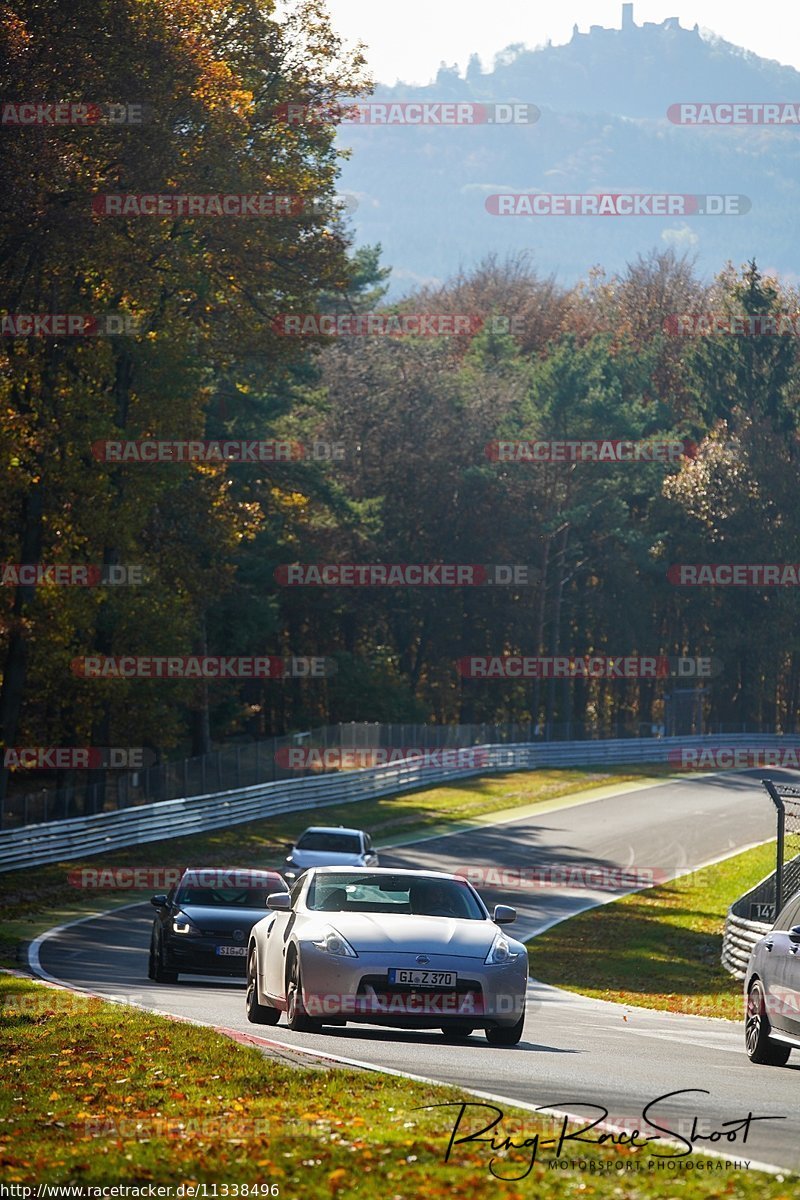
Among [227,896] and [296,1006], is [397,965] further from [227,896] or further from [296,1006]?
[227,896]

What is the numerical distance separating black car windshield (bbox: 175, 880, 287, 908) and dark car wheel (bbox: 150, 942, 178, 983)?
583 mm

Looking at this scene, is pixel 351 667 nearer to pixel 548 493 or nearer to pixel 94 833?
pixel 548 493

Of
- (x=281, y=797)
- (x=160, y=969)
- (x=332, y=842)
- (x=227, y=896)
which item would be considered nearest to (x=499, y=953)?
(x=160, y=969)

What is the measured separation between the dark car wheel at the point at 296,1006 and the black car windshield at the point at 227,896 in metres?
7.15

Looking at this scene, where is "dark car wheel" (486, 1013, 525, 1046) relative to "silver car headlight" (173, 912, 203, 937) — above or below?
above

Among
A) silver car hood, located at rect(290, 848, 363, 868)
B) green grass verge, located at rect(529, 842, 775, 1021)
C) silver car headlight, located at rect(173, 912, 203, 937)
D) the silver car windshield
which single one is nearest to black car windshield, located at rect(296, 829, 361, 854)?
silver car hood, located at rect(290, 848, 363, 868)

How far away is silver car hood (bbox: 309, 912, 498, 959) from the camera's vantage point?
1341cm

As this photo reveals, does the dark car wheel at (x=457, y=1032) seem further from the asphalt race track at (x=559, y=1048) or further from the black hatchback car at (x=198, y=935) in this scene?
the black hatchback car at (x=198, y=935)

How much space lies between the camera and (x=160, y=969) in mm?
20766

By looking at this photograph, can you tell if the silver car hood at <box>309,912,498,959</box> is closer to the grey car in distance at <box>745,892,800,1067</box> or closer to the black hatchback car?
the grey car in distance at <box>745,892,800,1067</box>

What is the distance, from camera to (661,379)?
313ft

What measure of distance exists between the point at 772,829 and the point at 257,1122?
3998 cm

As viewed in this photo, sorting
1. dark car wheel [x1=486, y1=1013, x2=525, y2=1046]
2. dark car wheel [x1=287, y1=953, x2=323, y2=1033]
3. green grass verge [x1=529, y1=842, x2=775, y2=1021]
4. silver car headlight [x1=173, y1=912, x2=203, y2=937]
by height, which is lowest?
green grass verge [x1=529, y1=842, x2=775, y2=1021]

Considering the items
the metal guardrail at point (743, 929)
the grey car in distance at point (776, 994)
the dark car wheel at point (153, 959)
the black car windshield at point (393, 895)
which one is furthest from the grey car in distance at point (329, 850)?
the grey car in distance at point (776, 994)
